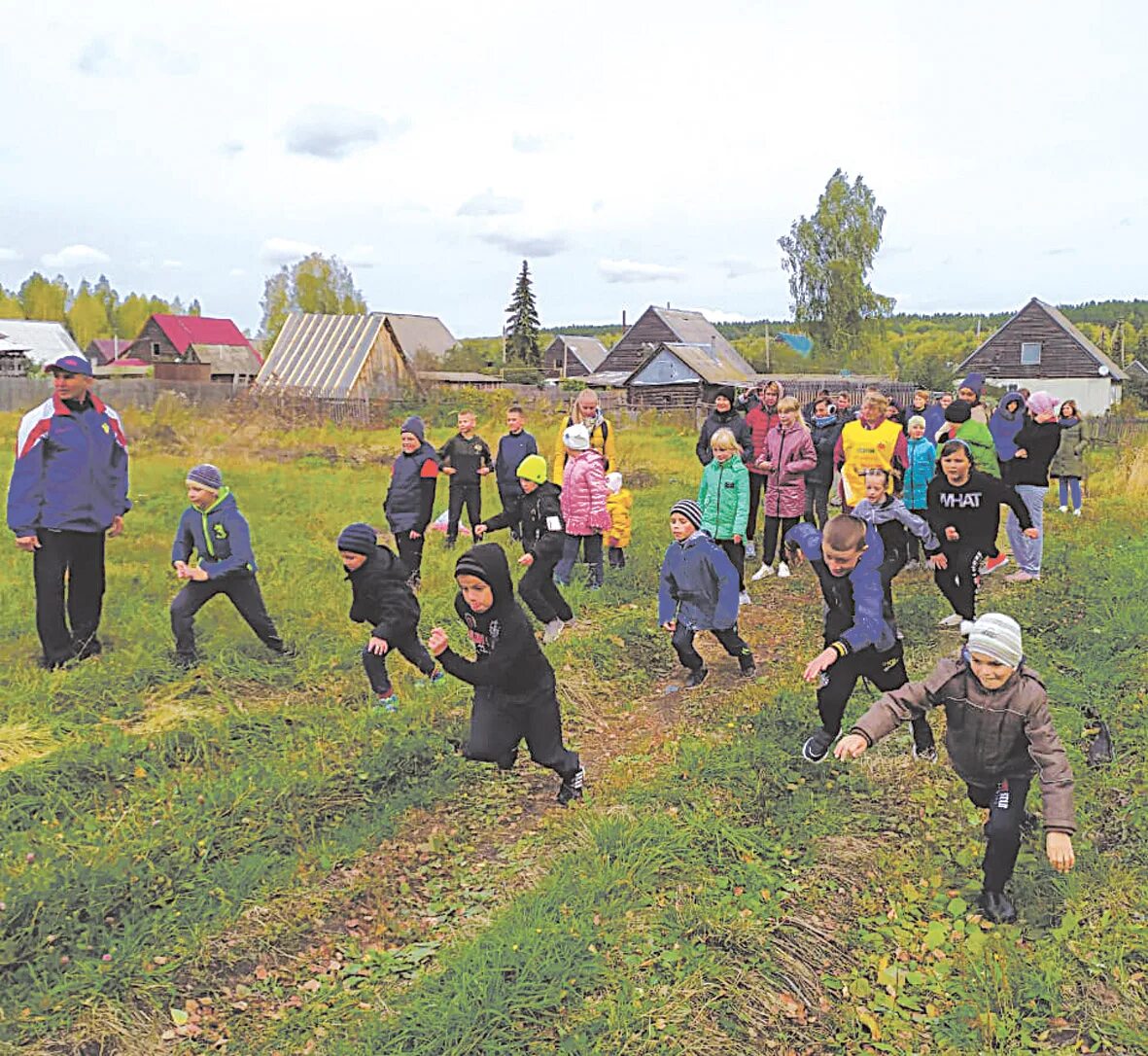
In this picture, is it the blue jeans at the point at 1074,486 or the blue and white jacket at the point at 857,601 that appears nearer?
the blue and white jacket at the point at 857,601

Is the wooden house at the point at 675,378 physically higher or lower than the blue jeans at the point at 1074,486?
higher

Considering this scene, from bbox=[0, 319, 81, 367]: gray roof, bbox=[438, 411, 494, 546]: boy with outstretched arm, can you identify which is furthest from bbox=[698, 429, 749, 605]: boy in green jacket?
bbox=[0, 319, 81, 367]: gray roof

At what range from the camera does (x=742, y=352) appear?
241 feet

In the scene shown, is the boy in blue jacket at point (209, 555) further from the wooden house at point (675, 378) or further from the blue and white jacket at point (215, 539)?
the wooden house at point (675, 378)

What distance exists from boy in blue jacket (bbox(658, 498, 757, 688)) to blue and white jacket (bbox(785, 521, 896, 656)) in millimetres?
963

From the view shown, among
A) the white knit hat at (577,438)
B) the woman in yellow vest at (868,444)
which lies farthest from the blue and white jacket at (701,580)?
the woman in yellow vest at (868,444)

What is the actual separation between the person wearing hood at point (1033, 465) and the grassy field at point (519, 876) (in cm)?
251

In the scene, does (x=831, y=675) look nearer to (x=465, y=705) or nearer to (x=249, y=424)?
(x=465, y=705)

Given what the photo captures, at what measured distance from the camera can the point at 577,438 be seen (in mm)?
9312

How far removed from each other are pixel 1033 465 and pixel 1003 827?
679 cm

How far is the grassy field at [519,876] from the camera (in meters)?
3.62

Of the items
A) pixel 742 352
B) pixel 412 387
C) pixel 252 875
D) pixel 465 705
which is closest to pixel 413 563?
pixel 465 705

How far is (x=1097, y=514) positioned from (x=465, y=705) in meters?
11.6

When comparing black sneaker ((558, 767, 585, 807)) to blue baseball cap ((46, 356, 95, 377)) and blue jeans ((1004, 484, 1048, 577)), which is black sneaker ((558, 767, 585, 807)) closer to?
blue baseball cap ((46, 356, 95, 377))
